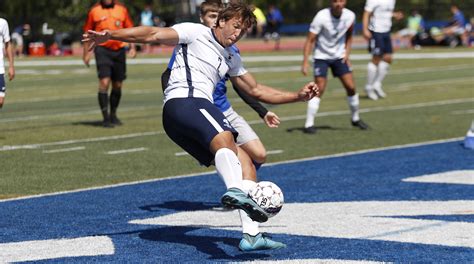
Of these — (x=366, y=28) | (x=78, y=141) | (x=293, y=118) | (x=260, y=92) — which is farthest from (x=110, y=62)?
(x=260, y=92)

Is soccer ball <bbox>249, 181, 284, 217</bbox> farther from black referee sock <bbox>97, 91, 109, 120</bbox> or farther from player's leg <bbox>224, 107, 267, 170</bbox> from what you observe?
black referee sock <bbox>97, 91, 109, 120</bbox>

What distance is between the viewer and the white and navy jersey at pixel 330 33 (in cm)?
1777

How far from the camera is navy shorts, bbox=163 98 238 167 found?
314 inches

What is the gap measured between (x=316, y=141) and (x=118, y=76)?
349cm

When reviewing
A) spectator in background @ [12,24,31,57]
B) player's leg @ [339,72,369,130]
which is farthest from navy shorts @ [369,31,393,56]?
spectator in background @ [12,24,31,57]

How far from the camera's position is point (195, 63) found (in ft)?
27.3

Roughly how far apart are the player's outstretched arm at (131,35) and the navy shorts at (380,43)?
16641mm

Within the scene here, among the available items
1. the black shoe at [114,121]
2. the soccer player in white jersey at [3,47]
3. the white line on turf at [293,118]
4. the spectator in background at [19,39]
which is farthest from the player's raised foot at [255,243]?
the spectator in background at [19,39]

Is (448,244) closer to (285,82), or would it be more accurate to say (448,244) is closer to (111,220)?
(111,220)

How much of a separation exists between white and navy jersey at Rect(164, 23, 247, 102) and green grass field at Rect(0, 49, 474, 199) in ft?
11.3

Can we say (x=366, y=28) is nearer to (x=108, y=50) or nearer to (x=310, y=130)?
(x=310, y=130)

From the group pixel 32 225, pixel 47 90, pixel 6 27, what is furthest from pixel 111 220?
pixel 47 90

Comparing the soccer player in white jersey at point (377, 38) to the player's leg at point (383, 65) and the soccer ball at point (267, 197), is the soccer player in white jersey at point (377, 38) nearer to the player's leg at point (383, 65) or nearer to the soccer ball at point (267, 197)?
the player's leg at point (383, 65)

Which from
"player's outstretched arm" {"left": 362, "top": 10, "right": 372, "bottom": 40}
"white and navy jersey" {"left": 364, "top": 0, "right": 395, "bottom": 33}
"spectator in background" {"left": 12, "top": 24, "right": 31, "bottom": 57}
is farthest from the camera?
"spectator in background" {"left": 12, "top": 24, "right": 31, "bottom": 57}
